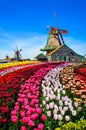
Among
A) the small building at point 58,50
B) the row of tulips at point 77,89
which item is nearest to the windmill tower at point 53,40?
the small building at point 58,50

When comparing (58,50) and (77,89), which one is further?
(58,50)

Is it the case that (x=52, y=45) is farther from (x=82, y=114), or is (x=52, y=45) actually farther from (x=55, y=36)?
(x=82, y=114)

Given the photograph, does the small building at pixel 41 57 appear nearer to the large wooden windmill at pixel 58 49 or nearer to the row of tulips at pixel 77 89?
the large wooden windmill at pixel 58 49

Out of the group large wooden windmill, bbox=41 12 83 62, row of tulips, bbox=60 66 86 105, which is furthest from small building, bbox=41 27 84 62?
row of tulips, bbox=60 66 86 105

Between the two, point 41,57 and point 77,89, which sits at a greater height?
point 41,57

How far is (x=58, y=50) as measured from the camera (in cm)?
5903

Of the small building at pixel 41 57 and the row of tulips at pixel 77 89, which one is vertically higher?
the small building at pixel 41 57

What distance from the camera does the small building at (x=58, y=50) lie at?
58763 mm

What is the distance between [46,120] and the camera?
7391 millimetres

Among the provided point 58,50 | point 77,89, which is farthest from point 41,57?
point 77,89

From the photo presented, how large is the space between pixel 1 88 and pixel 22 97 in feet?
5.16

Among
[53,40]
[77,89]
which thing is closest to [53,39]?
[53,40]

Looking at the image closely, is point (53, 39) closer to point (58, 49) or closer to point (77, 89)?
point (58, 49)

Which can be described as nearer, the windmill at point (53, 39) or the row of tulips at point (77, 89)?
the row of tulips at point (77, 89)
